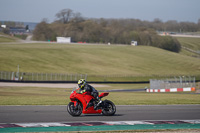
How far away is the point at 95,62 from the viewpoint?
82375 mm

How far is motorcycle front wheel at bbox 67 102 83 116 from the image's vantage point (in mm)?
12680

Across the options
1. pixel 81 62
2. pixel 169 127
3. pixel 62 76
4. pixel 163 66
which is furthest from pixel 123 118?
pixel 163 66

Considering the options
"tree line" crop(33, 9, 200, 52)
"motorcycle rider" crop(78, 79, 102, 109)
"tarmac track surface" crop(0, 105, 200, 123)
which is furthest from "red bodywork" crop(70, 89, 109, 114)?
"tree line" crop(33, 9, 200, 52)

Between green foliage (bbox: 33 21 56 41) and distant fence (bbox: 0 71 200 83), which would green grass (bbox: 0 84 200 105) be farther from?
green foliage (bbox: 33 21 56 41)

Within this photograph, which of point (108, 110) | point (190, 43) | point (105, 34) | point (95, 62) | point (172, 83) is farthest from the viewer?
point (105, 34)

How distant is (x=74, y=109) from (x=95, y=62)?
229 ft

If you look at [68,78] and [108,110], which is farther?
[68,78]

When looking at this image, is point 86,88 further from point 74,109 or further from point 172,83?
point 172,83

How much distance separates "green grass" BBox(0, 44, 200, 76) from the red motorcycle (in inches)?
1922

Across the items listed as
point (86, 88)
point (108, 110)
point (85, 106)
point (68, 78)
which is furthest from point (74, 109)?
point (68, 78)

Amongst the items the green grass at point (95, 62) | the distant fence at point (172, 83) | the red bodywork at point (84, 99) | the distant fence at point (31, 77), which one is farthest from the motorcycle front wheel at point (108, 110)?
the green grass at point (95, 62)

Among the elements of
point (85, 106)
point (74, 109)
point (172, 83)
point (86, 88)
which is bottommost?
point (172, 83)

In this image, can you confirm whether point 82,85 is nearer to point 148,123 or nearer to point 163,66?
point 148,123

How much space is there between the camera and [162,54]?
10750 cm
